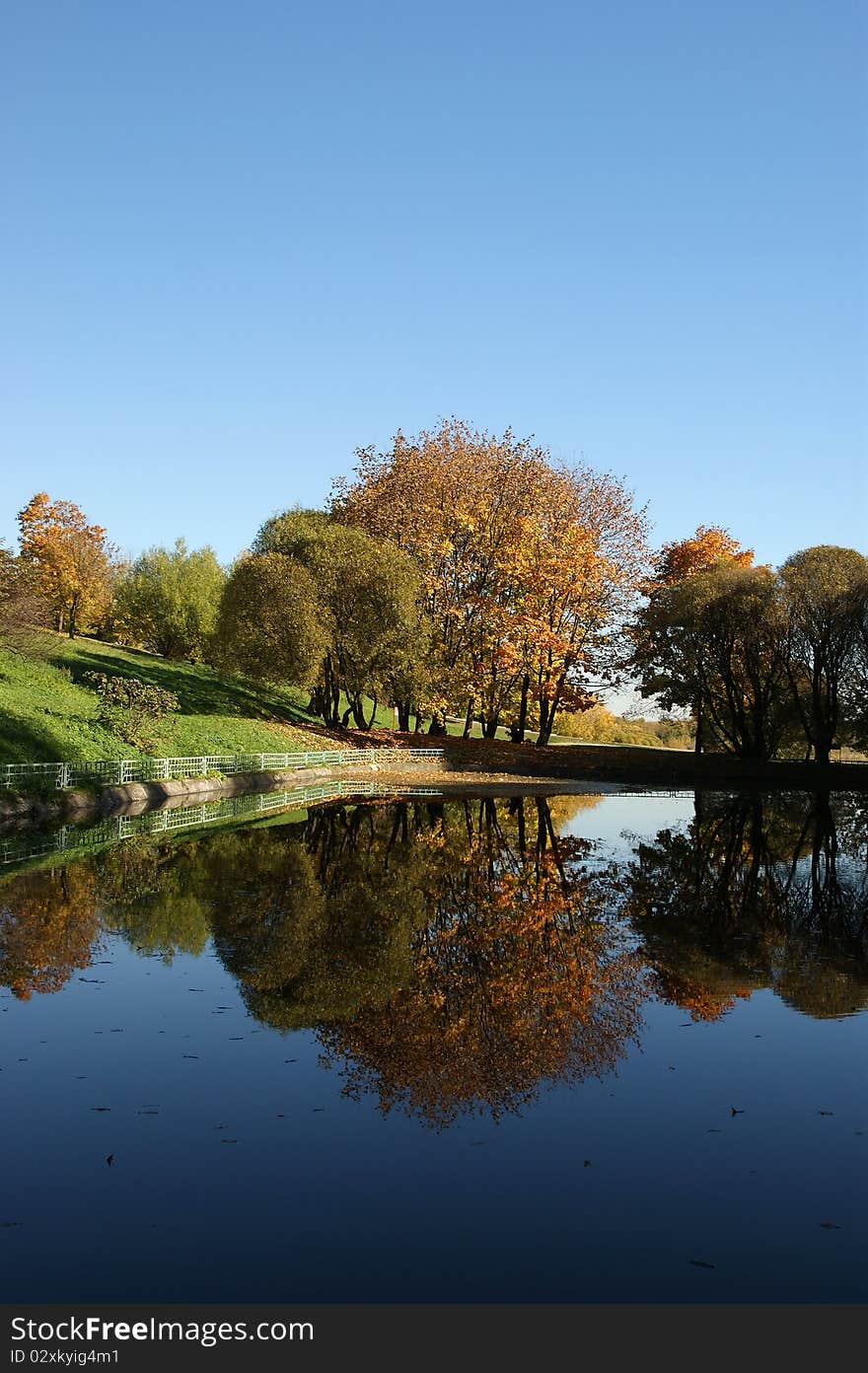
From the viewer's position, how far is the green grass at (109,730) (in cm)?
3328

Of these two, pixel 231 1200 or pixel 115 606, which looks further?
pixel 115 606

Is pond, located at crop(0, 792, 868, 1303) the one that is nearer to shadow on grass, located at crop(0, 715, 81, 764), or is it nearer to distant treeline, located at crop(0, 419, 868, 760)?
shadow on grass, located at crop(0, 715, 81, 764)

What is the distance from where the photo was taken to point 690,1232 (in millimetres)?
5848

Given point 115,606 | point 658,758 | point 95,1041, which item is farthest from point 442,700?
point 95,1041

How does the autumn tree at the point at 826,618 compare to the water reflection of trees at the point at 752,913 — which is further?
the autumn tree at the point at 826,618

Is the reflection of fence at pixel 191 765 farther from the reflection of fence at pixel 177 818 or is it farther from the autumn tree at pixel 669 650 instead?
the autumn tree at pixel 669 650

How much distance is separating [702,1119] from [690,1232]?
5.90 feet

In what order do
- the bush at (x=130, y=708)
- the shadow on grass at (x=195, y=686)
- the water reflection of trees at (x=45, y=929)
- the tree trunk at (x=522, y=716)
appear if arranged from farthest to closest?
the tree trunk at (x=522, y=716)
the shadow on grass at (x=195, y=686)
the bush at (x=130, y=708)
the water reflection of trees at (x=45, y=929)

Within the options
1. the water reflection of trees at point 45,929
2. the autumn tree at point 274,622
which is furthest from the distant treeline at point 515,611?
→ the water reflection of trees at point 45,929

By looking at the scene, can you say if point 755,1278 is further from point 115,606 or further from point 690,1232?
point 115,606

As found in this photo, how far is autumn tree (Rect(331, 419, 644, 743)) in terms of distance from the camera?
55.4m

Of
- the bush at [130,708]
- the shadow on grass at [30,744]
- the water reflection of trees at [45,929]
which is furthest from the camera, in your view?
the bush at [130,708]

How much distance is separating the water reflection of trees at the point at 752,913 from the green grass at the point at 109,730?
17.9 metres

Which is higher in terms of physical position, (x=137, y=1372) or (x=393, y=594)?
(x=393, y=594)
